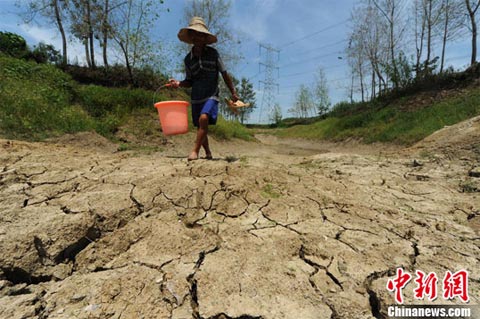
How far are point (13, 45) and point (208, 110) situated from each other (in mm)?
9284

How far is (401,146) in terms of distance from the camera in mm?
6598

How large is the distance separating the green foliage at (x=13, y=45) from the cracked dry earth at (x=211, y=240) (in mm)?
7817

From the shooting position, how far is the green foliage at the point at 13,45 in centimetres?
773

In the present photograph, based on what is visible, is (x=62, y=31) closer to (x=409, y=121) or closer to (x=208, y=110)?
(x=208, y=110)

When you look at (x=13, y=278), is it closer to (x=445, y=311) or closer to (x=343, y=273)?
(x=343, y=273)

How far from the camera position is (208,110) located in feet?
9.15

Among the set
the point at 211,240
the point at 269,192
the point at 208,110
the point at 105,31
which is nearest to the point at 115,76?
the point at 105,31

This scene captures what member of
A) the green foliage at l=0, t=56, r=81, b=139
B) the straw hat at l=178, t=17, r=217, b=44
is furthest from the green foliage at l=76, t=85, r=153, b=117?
the straw hat at l=178, t=17, r=217, b=44

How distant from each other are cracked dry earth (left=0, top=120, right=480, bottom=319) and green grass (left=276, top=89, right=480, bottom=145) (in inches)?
203

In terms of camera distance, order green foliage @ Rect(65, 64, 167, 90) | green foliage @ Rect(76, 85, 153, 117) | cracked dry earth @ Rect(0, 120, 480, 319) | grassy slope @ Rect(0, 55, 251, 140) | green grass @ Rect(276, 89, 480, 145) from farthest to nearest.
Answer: green foliage @ Rect(65, 64, 167, 90)
green grass @ Rect(276, 89, 480, 145)
green foliage @ Rect(76, 85, 153, 117)
grassy slope @ Rect(0, 55, 251, 140)
cracked dry earth @ Rect(0, 120, 480, 319)

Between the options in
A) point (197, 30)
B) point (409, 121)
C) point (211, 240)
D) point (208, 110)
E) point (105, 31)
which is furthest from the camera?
point (409, 121)

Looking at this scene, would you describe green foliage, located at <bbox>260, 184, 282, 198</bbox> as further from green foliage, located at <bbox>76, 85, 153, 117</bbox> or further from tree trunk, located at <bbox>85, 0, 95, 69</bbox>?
tree trunk, located at <bbox>85, 0, 95, 69</bbox>

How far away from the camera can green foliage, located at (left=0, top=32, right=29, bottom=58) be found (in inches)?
304

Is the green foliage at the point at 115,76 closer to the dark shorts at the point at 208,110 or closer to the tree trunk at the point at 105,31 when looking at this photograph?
the tree trunk at the point at 105,31
